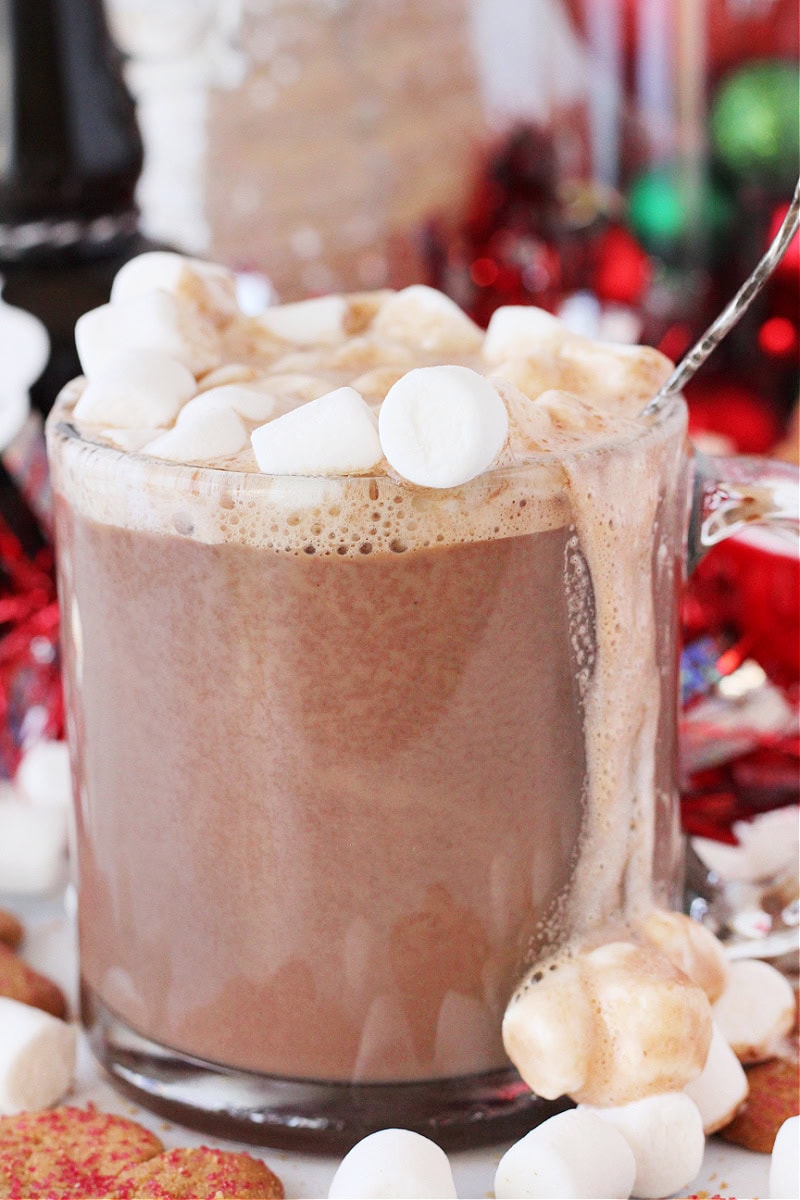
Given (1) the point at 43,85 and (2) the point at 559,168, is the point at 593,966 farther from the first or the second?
(2) the point at 559,168

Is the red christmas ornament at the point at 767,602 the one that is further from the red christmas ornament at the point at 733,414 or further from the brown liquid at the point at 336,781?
the red christmas ornament at the point at 733,414

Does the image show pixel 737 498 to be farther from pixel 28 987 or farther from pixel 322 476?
pixel 28 987

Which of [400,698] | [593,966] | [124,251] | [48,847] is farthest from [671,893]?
[124,251]

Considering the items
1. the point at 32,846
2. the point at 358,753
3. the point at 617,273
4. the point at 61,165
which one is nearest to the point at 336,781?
the point at 358,753

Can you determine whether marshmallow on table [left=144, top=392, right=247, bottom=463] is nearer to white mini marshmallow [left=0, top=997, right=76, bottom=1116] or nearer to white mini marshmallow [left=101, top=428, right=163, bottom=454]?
white mini marshmallow [left=101, top=428, right=163, bottom=454]

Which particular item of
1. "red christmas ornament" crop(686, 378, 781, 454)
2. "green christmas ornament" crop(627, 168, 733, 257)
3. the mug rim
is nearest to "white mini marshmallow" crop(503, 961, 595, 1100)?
the mug rim

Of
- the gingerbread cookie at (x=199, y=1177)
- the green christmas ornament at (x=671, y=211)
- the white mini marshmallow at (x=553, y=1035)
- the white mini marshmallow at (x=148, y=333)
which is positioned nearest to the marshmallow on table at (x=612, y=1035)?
the white mini marshmallow at (x=553, y=1035)
